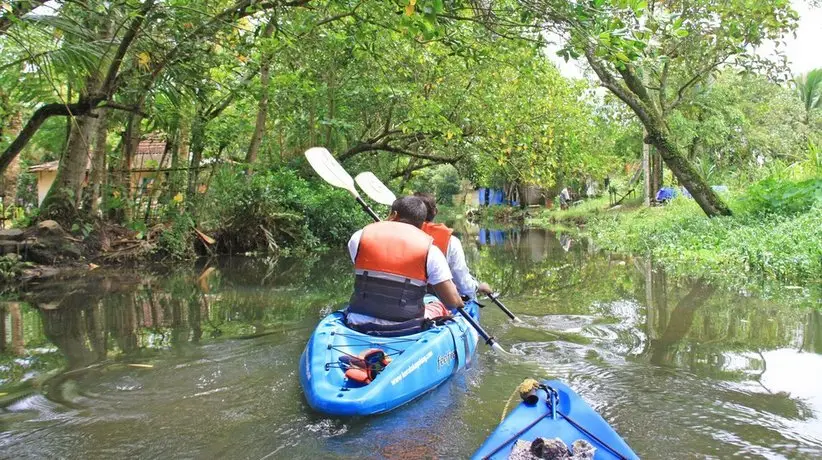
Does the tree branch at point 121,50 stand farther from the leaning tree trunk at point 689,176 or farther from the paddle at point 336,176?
the leaning tree trunk at point 689,176

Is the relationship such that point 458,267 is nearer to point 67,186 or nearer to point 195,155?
point 67,186

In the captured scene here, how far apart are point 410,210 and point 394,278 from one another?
59 cm

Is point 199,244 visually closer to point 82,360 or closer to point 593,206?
point 82,360

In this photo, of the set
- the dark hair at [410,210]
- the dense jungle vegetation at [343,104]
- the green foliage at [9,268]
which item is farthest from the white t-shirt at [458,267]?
the green foliage at [9,268]

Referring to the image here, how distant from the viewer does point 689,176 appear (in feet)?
40.6

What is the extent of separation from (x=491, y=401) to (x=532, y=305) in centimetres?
365

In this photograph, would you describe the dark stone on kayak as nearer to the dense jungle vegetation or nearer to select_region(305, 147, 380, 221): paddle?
the dense jungle vegetation

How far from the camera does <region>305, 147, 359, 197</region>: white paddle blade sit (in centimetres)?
714

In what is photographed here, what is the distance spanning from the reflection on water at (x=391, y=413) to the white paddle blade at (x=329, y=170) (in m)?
1.62

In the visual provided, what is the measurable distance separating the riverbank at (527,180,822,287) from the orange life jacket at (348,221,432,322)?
18.9ft

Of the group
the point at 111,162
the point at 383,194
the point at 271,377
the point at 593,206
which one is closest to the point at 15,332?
→ the point at 271,377

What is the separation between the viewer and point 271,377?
467 cm

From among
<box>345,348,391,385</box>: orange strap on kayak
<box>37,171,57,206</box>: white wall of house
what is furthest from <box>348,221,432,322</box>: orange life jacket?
<box>37,171,57,206</box>: white wall of house

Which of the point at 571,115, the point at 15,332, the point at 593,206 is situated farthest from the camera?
the point at 593,206
